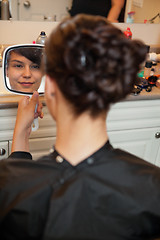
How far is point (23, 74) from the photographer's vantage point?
1242mm

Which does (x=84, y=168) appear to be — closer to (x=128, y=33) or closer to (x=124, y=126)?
(x=124, y=126)

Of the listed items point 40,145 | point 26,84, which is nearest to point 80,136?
point 26,84

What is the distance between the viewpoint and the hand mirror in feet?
3.86

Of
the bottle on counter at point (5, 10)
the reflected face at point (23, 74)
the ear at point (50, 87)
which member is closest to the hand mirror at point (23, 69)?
the reflected face at point (23, 74)

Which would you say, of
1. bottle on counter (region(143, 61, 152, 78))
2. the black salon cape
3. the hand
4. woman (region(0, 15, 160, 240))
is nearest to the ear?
woman (region(0, 15, 160, 240))

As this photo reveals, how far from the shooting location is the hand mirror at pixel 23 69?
1.18m

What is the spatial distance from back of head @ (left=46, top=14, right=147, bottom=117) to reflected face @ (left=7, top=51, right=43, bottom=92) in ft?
1.66

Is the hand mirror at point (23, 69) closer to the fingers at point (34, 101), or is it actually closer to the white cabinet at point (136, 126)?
the fingers at point (34, 101)

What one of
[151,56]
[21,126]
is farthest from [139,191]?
[151,56]

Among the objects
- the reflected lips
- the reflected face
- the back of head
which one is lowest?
the reflected lips

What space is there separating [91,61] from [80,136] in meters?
0.20

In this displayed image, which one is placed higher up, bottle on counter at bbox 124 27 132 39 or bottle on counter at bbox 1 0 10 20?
bottle on counter at bbox 1 0 10 20

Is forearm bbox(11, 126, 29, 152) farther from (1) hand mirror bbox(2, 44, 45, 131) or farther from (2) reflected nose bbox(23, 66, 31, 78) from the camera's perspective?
(2) reflected nose bbox(23, 66, 31, 78)

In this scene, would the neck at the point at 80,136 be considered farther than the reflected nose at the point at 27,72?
No
